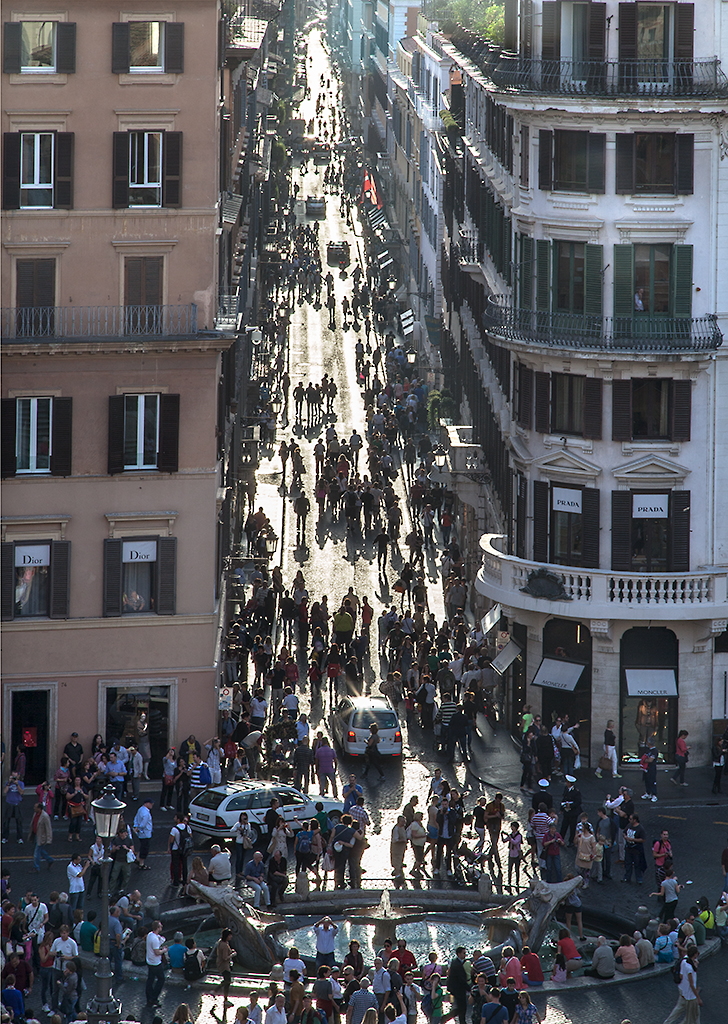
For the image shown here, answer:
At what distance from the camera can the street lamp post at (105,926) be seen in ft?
119

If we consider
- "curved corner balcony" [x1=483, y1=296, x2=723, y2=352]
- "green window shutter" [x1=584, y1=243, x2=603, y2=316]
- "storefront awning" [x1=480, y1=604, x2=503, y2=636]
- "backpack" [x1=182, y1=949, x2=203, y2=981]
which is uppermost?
"green window shutter" [x1=584, y1=243, x2=603, y2=316]

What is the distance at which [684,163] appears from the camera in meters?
53.9

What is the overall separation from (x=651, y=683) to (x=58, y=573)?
16726mm

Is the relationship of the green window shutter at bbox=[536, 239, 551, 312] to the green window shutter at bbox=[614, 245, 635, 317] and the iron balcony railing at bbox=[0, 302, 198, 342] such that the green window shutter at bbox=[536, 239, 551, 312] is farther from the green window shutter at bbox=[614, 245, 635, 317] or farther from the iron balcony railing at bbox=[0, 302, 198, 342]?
the iron balcony railing at bbox=[0, 302, 198, 342]

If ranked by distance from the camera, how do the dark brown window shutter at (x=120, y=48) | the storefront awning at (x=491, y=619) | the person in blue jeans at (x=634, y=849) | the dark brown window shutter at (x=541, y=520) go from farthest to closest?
the storefront awning at (x=491, y=619) → the dark brown window shutter at (x=541, y=520) → the dark brown window shutter at (x=120, y=48) → the person in blue jeans at (x=634, y=849)

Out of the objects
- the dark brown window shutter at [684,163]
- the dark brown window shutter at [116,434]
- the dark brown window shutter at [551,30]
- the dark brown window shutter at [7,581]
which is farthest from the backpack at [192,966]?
the dark brown window shutter at [551,30]

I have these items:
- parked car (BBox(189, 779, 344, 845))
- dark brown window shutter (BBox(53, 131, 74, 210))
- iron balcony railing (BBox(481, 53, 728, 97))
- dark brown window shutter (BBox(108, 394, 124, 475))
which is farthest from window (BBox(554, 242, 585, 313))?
parked car (BBox(189, 779, 344, 845))

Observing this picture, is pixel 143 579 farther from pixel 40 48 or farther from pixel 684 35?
pixel 684 35

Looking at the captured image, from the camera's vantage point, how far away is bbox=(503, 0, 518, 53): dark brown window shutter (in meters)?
59.4

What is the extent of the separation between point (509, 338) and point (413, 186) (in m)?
81.9

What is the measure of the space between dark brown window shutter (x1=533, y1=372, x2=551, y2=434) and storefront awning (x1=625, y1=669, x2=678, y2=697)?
7.37 metres

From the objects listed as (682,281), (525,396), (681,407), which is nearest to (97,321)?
(525,396)

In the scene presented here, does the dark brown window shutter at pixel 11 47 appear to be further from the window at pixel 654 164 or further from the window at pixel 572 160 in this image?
the window at pixel 654 164

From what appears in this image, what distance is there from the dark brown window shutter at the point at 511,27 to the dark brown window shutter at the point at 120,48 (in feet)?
42.8
